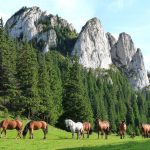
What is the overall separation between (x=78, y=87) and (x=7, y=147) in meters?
53.4

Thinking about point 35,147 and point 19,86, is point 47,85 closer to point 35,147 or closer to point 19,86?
point 19,86

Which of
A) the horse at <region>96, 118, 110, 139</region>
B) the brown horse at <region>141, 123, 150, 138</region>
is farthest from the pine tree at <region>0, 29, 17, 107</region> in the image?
the brown horse at <region>141, 123, 150, 138</region>

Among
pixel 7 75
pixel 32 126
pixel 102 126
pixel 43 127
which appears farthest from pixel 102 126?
pixel 7 75

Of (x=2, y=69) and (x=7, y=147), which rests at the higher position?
(x=2, y=69)

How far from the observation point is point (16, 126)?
44.4m

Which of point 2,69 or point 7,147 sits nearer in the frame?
point 7,147

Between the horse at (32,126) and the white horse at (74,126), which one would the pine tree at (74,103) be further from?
the horse at (32,126)

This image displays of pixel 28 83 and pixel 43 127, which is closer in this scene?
pixel 43 127

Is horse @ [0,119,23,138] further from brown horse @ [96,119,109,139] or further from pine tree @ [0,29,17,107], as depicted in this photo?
pine tree @ [0,29,17,107]

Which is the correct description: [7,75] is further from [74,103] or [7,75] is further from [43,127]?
[43,127]

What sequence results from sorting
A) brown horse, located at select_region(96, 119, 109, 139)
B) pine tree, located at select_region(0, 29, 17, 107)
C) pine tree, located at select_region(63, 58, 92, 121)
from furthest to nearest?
1. pine tree, located at select_region(63, 58, 92, 121)
2. pine tree, located at select_region(0, 29, 17, 107)
3. brown horse, located at select_region(96, 119, 109, 139)

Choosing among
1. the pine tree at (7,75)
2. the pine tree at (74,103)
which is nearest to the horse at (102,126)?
the pine tree at (7,75)

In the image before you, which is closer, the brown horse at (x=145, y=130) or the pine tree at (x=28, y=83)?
the brown horse at (x=145, y=130)

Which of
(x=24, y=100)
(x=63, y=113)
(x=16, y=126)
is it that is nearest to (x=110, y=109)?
(x=63, y=113)
